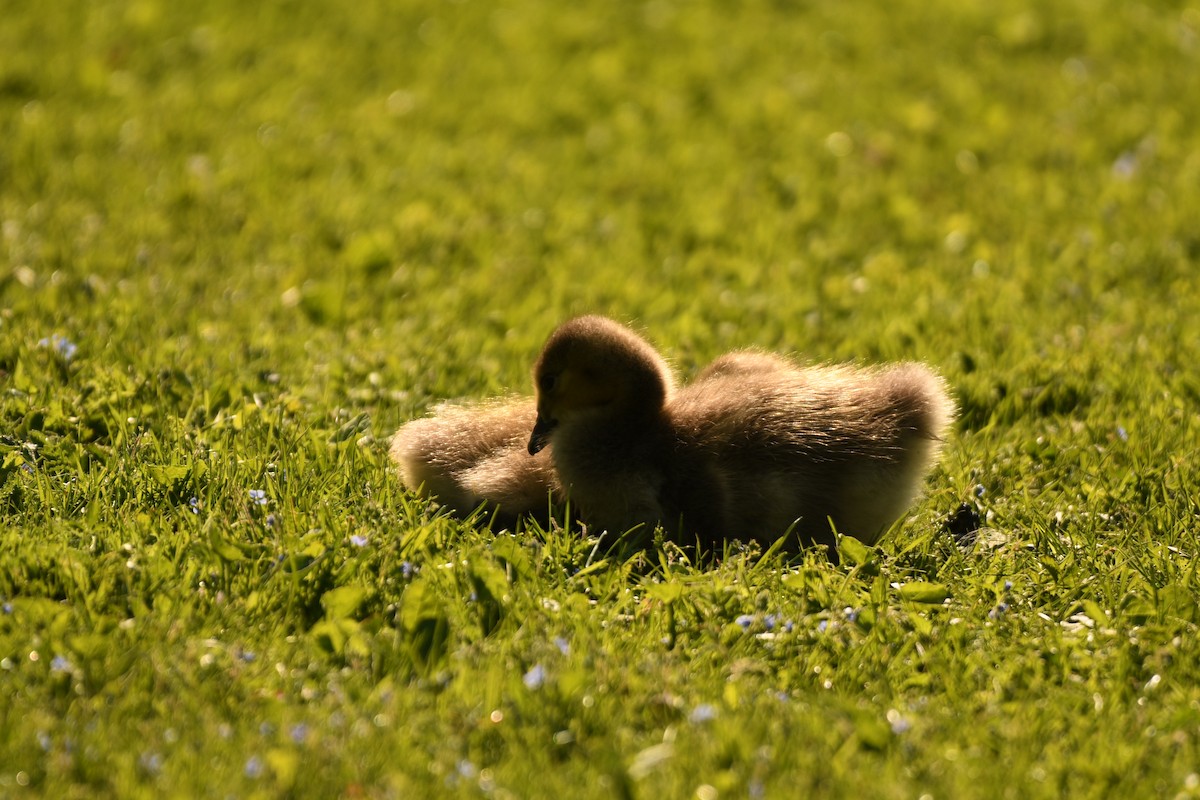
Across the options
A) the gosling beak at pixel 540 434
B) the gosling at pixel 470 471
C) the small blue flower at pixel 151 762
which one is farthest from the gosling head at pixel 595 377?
the small blue flower at pixel 151 762

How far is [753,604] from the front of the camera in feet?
14.9

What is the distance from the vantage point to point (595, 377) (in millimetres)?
5141

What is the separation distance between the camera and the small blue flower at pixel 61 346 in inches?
231

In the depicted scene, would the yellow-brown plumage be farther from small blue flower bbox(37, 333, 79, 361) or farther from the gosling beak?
small blue flower bbox(37, 333, 79, 361)

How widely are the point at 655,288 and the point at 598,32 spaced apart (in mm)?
4480

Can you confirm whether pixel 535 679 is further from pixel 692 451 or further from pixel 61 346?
pixel 61 346

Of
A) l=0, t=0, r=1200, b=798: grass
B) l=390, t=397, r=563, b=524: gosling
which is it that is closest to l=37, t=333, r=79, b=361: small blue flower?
l=0, t=0, r=1200, b=798: grass

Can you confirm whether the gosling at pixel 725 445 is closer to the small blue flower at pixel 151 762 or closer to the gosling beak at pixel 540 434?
the gosling beak at pixel 540 434

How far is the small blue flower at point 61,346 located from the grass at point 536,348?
0.02 metres

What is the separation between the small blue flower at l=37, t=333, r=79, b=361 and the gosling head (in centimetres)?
198

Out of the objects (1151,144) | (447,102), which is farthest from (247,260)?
(1151,144)

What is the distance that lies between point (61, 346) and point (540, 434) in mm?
2068

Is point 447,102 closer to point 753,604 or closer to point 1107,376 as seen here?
point 1107,376

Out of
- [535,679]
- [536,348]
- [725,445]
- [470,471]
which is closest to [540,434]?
[470,471]
